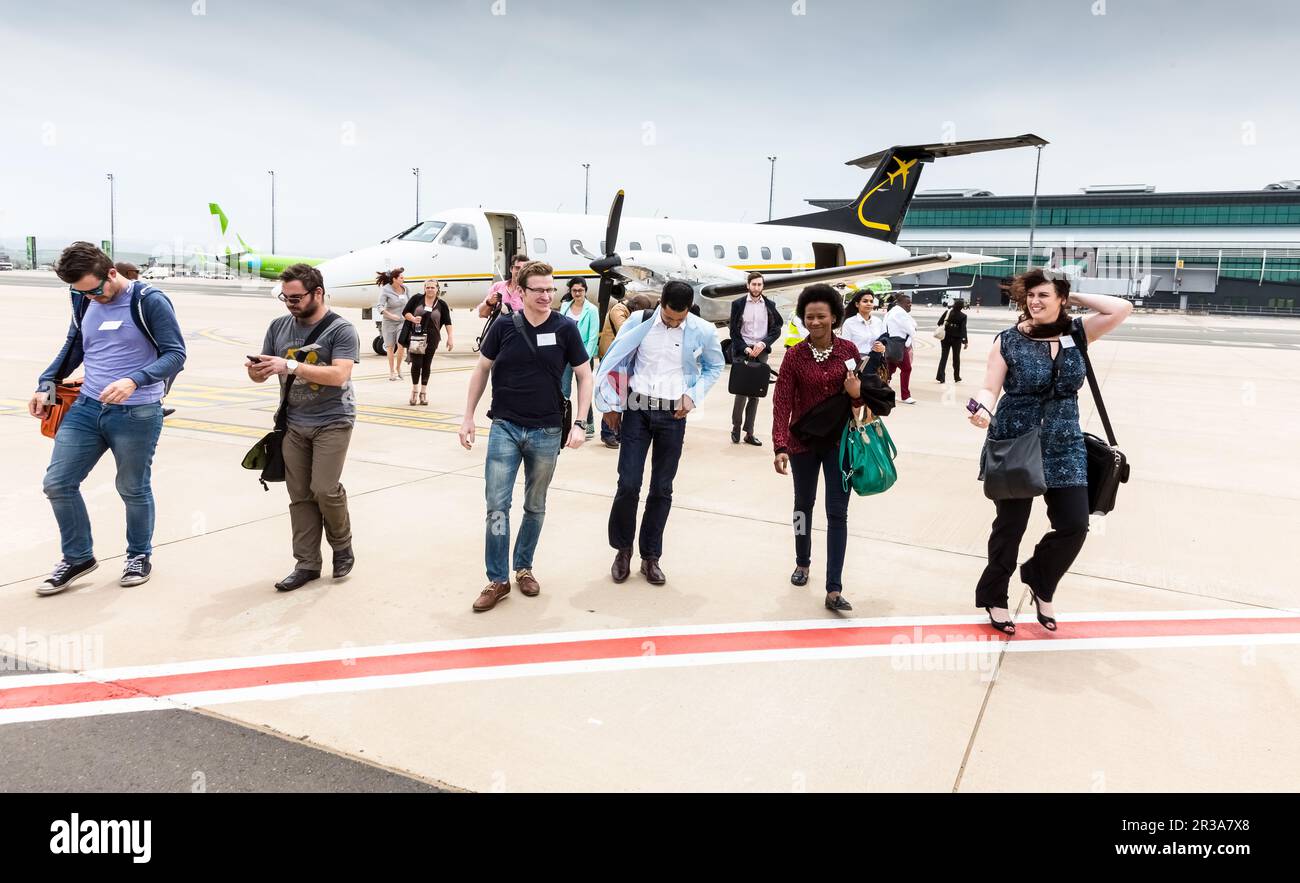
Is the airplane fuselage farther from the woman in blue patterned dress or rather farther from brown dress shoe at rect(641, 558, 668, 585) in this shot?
the woman in blue patterned dress

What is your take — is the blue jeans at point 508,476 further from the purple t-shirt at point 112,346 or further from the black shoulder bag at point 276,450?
the purple t-shirt at point 112,346

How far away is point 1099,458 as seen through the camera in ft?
14.4

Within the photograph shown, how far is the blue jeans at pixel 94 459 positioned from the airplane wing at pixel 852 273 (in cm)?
1199

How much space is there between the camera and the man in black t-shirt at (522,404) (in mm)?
4734

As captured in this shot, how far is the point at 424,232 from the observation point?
16.9 metres

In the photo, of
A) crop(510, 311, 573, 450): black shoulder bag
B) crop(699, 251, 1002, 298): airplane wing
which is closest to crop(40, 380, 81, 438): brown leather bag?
crop(510, 311, 573, 450): black shoulder bag

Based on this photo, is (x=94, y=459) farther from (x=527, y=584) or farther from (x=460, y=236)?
(x=460, y=236)

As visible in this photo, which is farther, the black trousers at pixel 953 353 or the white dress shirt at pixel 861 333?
the black trousers at pixel 953 353

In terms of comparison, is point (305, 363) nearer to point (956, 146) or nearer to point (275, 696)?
point (275, 696)

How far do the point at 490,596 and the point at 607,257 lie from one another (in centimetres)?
1061

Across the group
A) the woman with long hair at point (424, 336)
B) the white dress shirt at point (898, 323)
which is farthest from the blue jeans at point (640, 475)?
the white dress shirt at point (898, 323)
